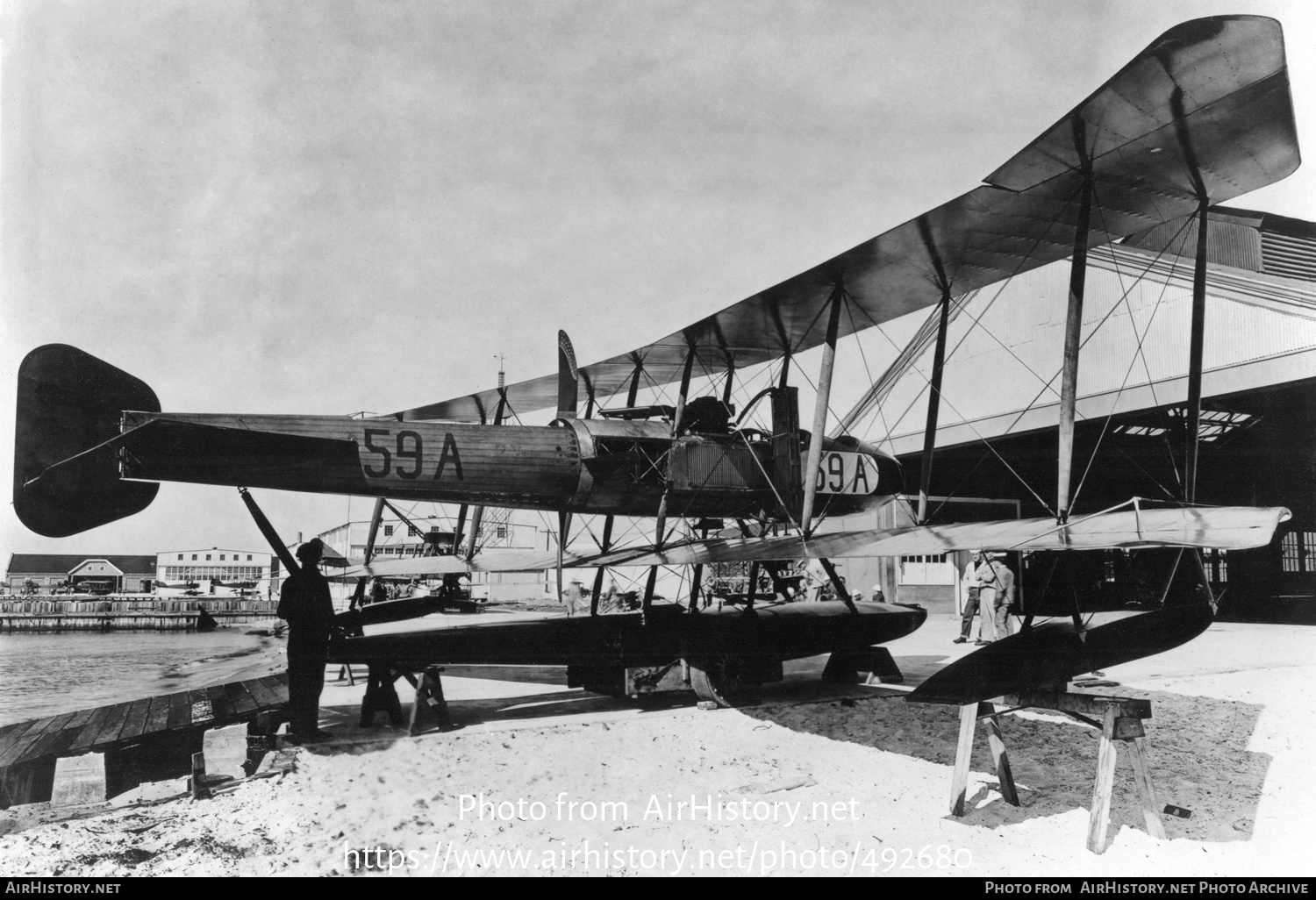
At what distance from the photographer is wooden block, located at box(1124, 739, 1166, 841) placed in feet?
17.8

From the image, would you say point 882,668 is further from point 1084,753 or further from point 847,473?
point 1084,753

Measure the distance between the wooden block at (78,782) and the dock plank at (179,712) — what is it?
79cm

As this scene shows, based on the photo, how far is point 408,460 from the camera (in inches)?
312

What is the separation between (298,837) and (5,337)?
426 centimetres

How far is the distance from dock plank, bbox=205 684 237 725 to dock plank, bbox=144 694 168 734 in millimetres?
446

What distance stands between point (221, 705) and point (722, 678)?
5.73m

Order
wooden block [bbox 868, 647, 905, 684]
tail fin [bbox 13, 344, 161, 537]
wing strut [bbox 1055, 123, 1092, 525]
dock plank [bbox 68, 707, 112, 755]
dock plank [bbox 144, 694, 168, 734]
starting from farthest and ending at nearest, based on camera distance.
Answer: wooden block [bbox 868, 647, 905, 684] → dock plank [bbox 144, 694, 168, 734] → dock plank [bbox 68, 707, 112, 755] → wing strut [bbox 1055, 123, 1092, 525] → tail fin [bbox 13, 344, 161, 537]

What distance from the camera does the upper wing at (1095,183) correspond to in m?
5.48

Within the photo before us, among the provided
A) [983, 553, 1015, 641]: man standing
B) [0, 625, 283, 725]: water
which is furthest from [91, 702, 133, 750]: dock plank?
[983, 553, 1015, 641]: man standing

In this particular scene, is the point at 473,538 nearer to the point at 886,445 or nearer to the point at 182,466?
the point at 182,466

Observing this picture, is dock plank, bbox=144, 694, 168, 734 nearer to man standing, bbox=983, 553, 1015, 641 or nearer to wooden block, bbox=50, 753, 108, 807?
wooden block, bbox=50, 753, 108, 807

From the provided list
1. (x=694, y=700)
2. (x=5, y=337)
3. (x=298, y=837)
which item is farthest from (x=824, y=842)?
(x=5, y=337)

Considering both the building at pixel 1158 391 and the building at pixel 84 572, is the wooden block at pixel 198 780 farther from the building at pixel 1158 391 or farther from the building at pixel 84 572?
the building at pixel 84 572

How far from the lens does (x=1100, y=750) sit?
534 cm
